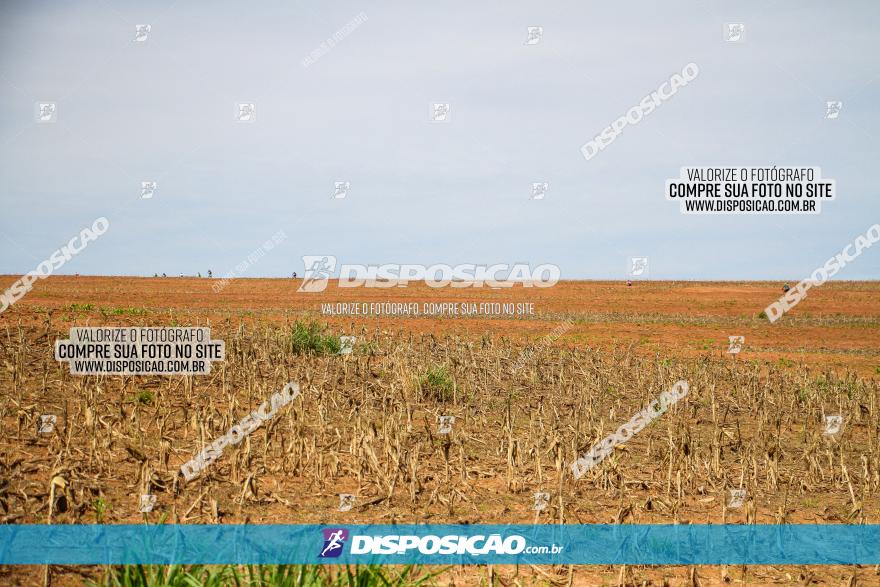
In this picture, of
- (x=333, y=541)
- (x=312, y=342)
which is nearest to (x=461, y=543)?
(x=333, y=541)

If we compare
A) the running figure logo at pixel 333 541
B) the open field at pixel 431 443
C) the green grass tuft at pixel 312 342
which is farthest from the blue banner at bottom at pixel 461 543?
the green grass tuft at pixel 312 342

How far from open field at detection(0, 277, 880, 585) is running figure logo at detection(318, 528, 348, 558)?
697 millimetres

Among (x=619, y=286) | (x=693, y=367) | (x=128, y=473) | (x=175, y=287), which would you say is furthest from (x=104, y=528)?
(x=619, y=286)

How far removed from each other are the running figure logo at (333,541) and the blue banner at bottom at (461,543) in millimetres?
12

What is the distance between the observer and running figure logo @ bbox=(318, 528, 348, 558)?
971 cm

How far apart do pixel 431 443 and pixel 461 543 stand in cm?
327

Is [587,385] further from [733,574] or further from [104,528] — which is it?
[104,528]

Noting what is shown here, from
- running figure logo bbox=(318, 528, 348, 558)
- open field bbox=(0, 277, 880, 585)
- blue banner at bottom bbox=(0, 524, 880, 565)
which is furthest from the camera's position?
open field bbox=(0, 277, 880, 585)

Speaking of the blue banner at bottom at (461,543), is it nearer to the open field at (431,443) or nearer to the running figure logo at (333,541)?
the running figure logo at (333,541)

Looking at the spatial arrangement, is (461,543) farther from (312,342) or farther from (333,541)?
(312,342)

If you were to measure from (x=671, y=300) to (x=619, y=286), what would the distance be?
58.2 feet

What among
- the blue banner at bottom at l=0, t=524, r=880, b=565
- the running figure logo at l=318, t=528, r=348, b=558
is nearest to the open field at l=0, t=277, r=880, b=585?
the blue banner at bottom at l=0, t=524, r=880, b=565

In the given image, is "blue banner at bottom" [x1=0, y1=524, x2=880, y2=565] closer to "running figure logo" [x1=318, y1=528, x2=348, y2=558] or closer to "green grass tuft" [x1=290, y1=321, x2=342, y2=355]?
"running figure logo" [x1=318, y1=528, x2=348, y2=558]

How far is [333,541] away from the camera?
9.93m
